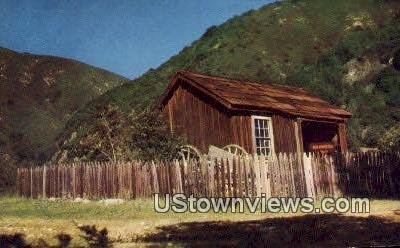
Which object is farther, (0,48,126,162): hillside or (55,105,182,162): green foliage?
(0,48,126,162): hillside

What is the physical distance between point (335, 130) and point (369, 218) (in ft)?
52.2

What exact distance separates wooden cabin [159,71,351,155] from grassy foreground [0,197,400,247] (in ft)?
19.6

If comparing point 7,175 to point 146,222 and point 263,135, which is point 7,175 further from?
point 146,222

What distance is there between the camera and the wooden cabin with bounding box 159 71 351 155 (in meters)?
20.5

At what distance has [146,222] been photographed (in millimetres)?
12148

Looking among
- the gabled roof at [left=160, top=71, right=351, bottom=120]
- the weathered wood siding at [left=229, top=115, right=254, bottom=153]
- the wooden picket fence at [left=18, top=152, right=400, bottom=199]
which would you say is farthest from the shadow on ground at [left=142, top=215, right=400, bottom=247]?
the gabled roof at [left=160, top=71, right=351, bottom=120]

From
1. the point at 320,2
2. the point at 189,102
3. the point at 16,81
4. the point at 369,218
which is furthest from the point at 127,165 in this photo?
the point at 16,81

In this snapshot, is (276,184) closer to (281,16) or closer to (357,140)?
(357,140)

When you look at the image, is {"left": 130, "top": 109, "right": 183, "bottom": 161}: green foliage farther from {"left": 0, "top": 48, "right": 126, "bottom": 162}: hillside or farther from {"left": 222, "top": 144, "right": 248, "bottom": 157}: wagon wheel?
{"left": 0, "top": 48, "right": 126, "bottom": 162}: hillside

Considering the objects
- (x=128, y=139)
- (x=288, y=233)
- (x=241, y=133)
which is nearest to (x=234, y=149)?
(x=241, y=133)

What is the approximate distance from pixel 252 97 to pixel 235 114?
151cm

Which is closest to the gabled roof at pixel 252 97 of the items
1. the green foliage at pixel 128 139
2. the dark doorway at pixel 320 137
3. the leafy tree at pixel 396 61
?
the dark doorway at pixel 320 137

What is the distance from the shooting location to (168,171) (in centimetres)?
1744

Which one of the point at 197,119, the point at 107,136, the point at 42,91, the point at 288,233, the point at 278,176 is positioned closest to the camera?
the point at 288,233
